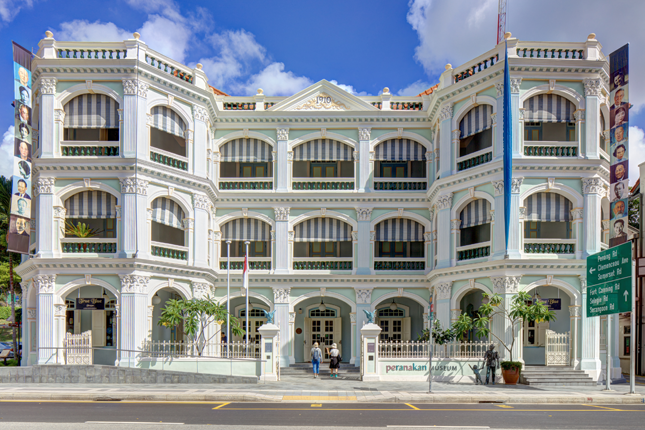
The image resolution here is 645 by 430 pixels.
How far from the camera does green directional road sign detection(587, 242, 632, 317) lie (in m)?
20.1

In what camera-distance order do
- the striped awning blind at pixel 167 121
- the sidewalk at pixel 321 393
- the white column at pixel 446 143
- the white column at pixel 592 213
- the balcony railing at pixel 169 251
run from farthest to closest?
the white column at pixel 446 143
the striped awning blind at pixel 167 121
the balcony railing at pixel 169 251
the white column at pixel 592 213
the sidewalk at pixel 321 393

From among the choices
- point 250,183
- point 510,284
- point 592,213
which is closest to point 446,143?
point 592,213

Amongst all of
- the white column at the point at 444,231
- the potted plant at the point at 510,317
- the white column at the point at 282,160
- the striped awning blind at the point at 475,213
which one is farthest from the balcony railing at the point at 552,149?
the white column at the point at 282,160

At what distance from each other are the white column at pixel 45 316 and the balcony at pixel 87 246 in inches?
54.3

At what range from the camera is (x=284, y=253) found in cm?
3048

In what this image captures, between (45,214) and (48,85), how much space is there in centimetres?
565

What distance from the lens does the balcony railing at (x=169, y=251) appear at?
25.9 meters

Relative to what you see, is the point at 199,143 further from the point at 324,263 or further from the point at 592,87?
the point at 592,87

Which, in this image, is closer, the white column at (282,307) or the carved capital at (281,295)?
the white column at (282,307)

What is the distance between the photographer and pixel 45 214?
2481 cm

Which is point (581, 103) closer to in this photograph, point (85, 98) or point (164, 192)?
point (164, 192)

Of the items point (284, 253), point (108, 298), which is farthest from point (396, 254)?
point (108, 298)

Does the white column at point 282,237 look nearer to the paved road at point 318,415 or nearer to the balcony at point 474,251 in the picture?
the balcony at point 474,251

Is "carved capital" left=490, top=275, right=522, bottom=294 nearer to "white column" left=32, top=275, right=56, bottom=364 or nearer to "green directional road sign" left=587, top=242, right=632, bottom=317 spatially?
"green directional road sign" left=587, top=242, right=632, bottom=317
